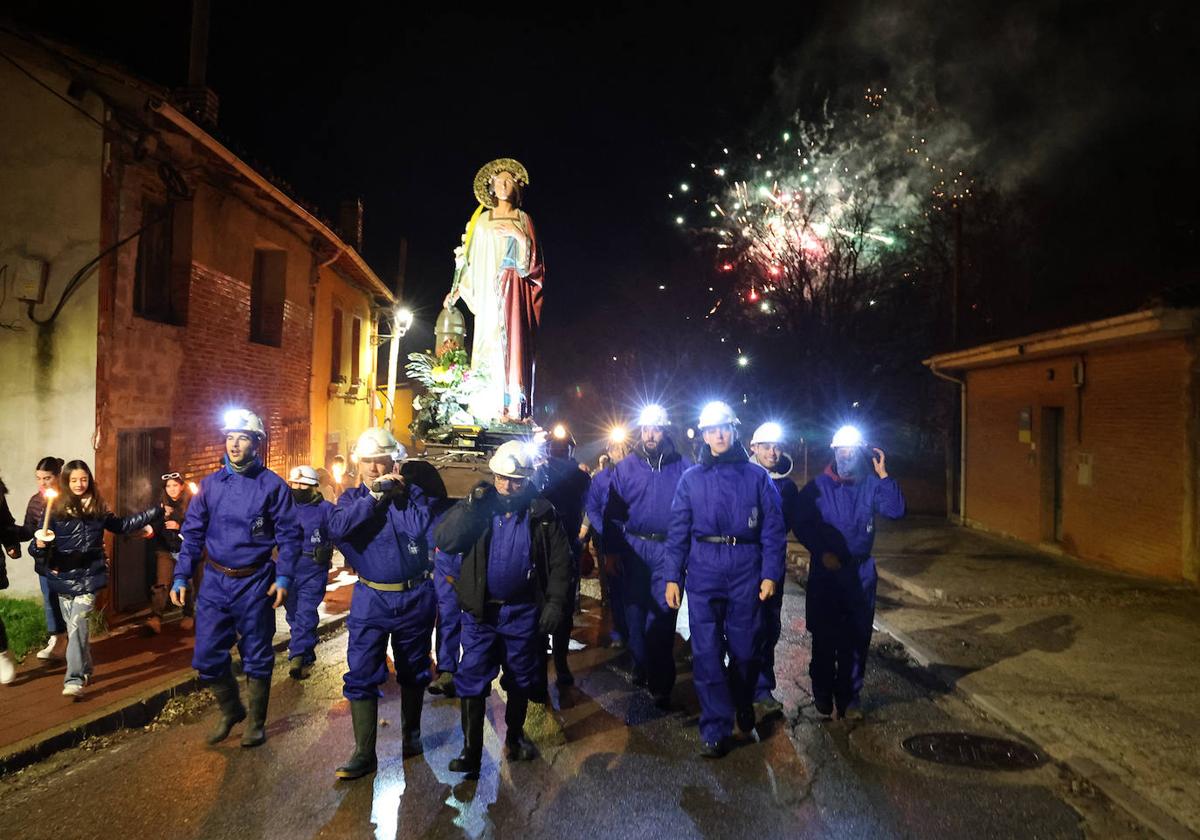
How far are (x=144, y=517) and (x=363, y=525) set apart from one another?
2879mm

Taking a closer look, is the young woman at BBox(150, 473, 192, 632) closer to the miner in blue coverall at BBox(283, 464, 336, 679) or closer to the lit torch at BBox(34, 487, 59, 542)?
the lit torch at BBox(34, 487, 59, 542)

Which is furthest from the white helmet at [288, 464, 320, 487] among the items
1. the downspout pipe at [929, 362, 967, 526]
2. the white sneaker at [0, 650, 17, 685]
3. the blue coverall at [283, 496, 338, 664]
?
the downspout pipe at [929, 362, 967, 526]

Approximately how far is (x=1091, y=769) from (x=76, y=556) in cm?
707

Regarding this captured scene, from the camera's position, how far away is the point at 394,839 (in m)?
4.07

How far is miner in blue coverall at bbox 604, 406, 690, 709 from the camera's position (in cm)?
662

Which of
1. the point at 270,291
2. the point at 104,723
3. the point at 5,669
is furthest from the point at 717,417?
the point at 270,291

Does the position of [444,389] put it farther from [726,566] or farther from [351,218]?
[351,218]

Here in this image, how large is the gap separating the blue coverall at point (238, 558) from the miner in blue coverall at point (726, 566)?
2.59 m

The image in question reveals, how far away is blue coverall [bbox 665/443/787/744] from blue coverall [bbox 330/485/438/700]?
1625 millimetres

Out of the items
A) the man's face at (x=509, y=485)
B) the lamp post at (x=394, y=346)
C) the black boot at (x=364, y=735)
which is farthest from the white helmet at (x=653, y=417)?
the lamp post at (x=394, y=346)

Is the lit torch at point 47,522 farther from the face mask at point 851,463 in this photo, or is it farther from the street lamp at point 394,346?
the street lamp at point 394,346

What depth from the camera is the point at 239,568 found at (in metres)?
5.32

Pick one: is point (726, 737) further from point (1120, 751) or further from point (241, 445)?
point (241, 445)

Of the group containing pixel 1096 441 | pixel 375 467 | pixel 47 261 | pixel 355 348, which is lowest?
pixel 375 467
